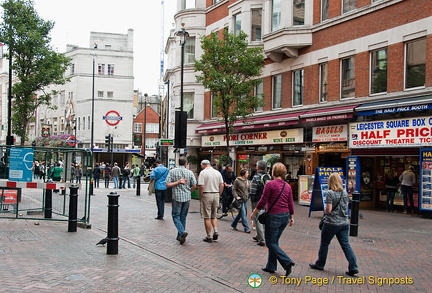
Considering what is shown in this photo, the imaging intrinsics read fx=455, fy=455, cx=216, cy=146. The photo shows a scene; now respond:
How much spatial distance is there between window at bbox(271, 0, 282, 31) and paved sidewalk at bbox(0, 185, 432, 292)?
12.7m

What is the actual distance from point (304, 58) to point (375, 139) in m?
6.15

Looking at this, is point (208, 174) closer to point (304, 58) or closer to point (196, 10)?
point (304, 58)

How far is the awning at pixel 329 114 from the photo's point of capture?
57.3ft

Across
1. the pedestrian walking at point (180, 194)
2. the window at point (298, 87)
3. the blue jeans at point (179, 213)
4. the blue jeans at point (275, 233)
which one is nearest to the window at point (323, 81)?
the window at point (298, 87)

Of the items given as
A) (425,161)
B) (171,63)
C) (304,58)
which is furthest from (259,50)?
(171,63)

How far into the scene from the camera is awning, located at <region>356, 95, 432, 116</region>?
1473 cm

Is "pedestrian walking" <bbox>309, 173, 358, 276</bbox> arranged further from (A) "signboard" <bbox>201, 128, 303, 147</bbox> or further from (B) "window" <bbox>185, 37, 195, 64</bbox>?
(B) "window" <bbox>185, 37, 195, 64</bbox>

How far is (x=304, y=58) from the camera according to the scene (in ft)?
69.1

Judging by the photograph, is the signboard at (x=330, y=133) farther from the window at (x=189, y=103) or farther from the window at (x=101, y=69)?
the window at (x=101, y=69)

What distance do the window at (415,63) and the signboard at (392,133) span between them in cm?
165

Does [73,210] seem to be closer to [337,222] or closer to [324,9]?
[337,222]

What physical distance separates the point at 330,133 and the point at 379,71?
10.2 ft

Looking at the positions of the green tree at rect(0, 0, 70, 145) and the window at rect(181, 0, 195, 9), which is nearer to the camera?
the green tree at rect(0, 0, 70, 145)

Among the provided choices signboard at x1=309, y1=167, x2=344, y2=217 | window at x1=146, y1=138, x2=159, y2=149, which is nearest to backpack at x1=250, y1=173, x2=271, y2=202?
signboard at x1=309, y1=167, x2=344, y2=217
